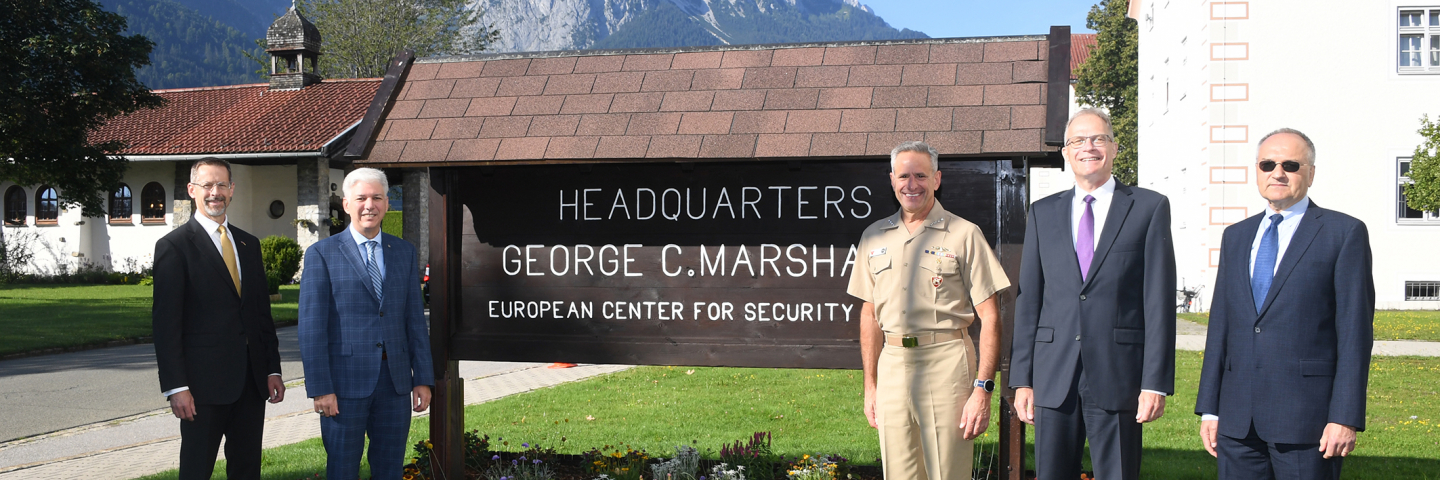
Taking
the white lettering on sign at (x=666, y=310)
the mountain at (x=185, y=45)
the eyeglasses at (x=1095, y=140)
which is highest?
the mountain at (x=185, y=45)

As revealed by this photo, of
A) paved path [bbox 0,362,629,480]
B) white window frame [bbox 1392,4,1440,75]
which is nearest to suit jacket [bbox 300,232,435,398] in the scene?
paved path [bbox 0,362,629,480]

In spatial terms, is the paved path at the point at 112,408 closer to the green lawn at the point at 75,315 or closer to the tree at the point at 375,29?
the green lawn at the point at 75,315

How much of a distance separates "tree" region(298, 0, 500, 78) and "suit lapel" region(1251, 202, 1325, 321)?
38.9 metres

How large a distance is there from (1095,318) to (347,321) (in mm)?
2997

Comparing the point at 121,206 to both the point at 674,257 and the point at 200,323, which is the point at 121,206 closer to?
the point at 200,323

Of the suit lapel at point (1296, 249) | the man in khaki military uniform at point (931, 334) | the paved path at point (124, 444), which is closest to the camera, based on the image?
the suit lapel at point (1296, 249)

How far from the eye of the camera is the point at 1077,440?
3.72 m

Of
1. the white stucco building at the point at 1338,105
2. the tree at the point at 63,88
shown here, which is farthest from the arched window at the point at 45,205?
the white stucco building at the point at 1338,105

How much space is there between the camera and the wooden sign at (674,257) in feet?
16.8

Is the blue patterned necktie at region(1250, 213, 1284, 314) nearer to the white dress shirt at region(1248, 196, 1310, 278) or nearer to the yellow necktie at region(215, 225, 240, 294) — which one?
the white dress shirt at region(1248, 196, 1310, 278)

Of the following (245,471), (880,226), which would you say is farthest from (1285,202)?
(245,471)

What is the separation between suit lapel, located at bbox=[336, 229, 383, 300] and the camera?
4.33 metres

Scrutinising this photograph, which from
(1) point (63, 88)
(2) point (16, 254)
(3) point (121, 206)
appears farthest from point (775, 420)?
(2) point (16, 254)

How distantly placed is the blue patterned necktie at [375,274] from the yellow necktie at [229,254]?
0.55 m
